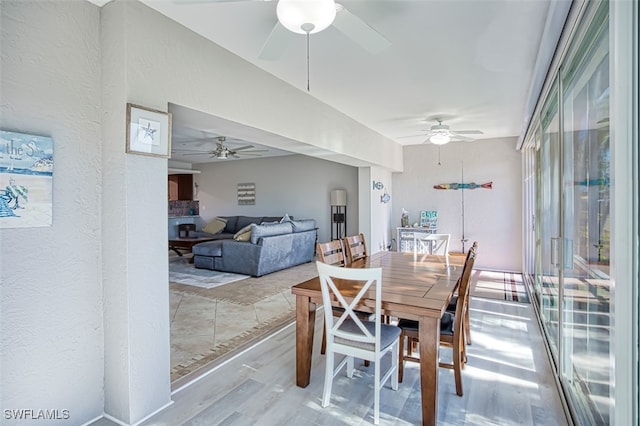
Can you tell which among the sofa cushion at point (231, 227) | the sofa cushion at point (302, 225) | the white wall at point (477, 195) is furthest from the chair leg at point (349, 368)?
the sofa cushion at point (231, 227)

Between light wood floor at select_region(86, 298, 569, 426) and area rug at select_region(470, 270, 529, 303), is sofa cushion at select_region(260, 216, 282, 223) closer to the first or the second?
area rug at select_region(470, 270, 529, 303)

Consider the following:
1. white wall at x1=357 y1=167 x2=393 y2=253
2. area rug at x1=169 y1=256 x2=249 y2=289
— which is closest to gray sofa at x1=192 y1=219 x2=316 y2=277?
area rug at x1=169 y1=256 x2=249 y2=289

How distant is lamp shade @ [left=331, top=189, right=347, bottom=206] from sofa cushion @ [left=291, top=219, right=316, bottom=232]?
0.65 metres

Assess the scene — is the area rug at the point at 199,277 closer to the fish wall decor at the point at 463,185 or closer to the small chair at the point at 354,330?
the small chair at the point at 354,330

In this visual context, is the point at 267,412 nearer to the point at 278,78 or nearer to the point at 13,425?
the point at 13,425

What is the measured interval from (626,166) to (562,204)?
144 cm

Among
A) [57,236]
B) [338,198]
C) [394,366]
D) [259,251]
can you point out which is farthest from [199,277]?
[394,366]

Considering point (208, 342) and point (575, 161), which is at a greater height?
point (575, 161)

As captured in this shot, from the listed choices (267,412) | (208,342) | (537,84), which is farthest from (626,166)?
(208,342)

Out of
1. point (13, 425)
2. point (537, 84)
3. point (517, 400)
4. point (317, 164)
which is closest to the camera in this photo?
point (13, 425)

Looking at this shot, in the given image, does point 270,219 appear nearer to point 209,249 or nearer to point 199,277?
point 209,249

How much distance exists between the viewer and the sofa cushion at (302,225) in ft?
22.5

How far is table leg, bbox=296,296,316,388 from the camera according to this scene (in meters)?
2.34

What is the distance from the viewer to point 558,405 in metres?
2.16
